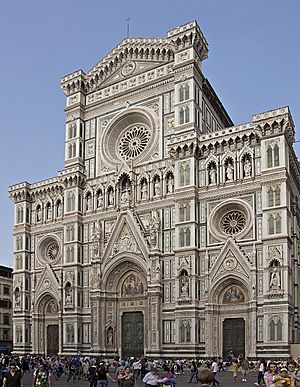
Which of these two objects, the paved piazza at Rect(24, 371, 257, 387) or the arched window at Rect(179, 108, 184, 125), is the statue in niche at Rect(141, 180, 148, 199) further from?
the paved piazza at Rect(24, 371, 257, 387)

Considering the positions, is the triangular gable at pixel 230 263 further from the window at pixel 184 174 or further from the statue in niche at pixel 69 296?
the statue in niche at pixel 69 296

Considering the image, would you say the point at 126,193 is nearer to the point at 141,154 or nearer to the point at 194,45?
the point at 141,154

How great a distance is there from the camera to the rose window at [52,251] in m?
56.7

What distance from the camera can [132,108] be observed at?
53.6m

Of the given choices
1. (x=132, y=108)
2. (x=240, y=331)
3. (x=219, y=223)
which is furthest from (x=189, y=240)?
(x=132, y=108)

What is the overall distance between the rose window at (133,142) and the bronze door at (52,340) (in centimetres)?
1803

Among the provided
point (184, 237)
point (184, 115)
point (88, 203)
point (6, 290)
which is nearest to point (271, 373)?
point (184, 237)

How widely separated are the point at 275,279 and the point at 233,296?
446 cm

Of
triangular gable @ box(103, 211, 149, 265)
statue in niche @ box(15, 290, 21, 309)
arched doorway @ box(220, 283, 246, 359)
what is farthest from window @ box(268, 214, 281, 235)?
statue in niche @ box(15, 290, 21, 309)

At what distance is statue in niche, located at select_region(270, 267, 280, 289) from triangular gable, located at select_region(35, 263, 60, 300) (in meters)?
22.1

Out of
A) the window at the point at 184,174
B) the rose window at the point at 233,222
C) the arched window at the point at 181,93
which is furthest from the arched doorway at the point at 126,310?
the arched window at the point at 181,93

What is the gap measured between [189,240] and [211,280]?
3713 millimetres

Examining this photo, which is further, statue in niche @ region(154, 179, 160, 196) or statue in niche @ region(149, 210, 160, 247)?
statue in niche @ region(154, 179, 160, 196)

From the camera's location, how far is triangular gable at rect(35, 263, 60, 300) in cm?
5437
